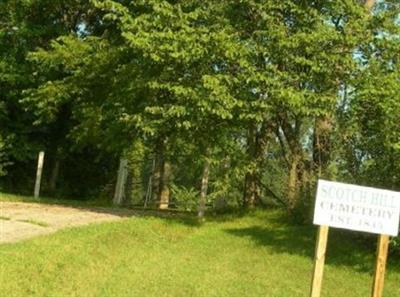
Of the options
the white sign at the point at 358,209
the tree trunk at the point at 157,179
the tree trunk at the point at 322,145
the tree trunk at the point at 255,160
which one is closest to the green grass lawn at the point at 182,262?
the tree trunk at the point at 322,145

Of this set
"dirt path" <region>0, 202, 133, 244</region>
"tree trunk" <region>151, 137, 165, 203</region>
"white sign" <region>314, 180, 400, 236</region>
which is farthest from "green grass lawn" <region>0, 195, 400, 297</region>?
"tree trunk" <region>151, 137, 165, 203</region>

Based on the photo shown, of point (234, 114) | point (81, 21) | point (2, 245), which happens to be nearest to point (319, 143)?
point (234, 114)

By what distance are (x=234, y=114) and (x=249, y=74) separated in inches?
37.1

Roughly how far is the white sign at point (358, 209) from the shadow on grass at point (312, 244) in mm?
5200

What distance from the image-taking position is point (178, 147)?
1702 cm

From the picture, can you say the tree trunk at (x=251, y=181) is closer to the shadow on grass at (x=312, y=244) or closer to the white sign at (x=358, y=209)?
the shadow on grass at (x=312, y=244)

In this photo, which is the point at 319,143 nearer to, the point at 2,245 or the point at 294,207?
the point at 294,207

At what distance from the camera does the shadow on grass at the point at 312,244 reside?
1292cm

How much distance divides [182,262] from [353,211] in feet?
15.8

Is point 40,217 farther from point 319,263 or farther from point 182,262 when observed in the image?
point 319,263

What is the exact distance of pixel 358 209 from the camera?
24.3 ft

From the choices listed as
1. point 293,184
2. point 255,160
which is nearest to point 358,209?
point 293,184

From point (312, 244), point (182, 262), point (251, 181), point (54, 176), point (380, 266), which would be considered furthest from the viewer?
point (54, 176)

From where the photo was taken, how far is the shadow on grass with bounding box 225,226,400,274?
42.4 feet
